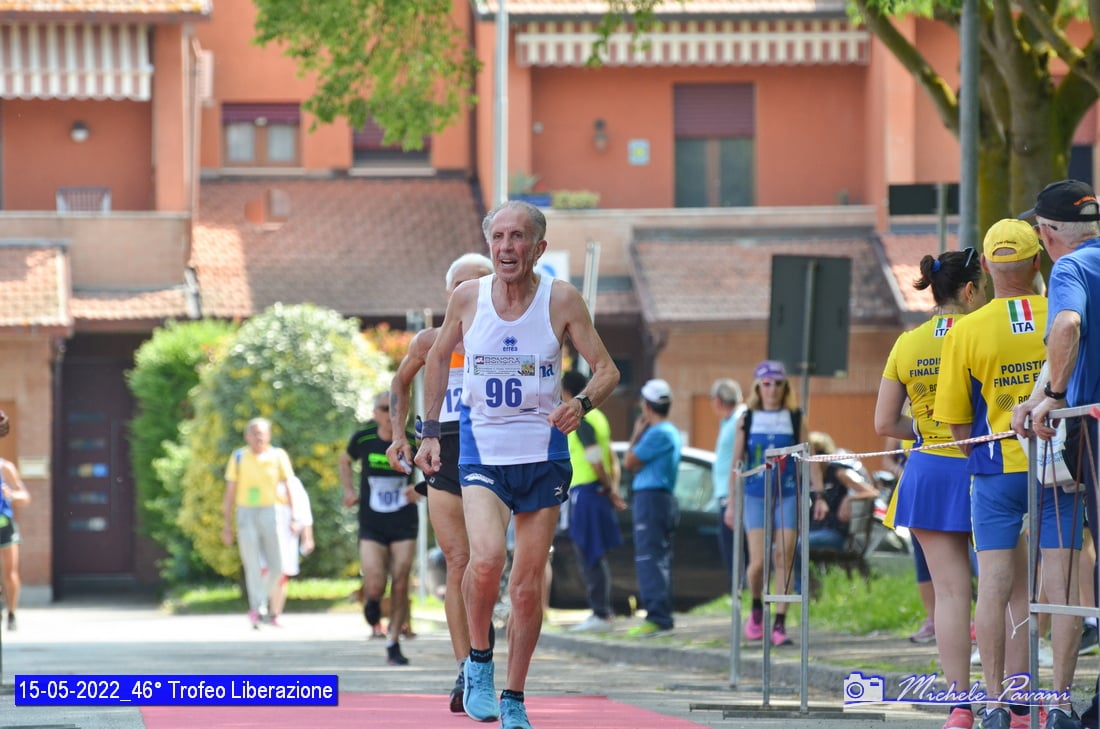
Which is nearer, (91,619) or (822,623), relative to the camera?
(822,623)

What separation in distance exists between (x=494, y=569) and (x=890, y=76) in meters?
23.7

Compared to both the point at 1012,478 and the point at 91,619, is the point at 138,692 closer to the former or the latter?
the point at 1012,478

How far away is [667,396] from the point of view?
16.2 meters

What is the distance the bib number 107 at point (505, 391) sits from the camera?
8125 mm

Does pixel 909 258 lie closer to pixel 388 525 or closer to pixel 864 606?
pixel 864 606

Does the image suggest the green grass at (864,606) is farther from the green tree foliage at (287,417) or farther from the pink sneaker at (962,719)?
the green tree foliage at (287,417)

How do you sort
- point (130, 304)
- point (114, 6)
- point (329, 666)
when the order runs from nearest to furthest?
point (329, 666) < point (114, 6) < point (130, 304)

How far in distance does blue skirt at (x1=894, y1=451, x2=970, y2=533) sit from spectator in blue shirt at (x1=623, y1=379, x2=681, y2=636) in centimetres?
738

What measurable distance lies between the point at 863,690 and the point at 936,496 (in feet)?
2.74

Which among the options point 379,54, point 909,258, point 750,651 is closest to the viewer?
point 750,651

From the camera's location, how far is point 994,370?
8.08 meters

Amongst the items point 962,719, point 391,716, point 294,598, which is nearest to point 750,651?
point 391,716

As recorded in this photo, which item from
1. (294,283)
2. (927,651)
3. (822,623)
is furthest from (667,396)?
(294,283)

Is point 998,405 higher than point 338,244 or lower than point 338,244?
lower
